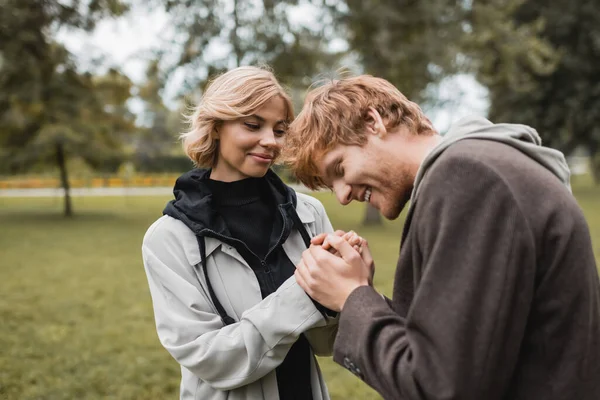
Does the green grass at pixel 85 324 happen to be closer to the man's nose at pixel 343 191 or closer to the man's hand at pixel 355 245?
the man's hand at pixel 355 245

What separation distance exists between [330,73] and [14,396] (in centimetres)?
464

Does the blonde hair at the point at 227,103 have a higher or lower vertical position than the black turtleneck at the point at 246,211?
higher

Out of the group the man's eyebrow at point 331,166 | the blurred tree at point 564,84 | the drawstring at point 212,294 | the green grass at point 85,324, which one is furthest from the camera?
the blurred tree at point 564,84

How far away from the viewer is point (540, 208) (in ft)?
3.84

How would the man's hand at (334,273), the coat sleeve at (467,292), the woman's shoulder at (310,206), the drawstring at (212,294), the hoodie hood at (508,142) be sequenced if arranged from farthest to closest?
the woman's shoulder at (310,206) → the drawstring at (212,294) → the man's hand at (334,273) → the hoodie hood at (508,142) → the coat sleeve at (467,292)

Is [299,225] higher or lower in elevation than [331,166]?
lower

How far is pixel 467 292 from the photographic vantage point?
1.15 metres

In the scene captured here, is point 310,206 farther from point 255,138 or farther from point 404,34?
point 404,34

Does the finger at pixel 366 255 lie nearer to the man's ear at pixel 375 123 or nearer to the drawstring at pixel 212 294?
the man's ear at pixel 375 123

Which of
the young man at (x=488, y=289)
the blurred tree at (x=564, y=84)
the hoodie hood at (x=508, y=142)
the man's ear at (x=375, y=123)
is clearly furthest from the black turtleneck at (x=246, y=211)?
the blurred tree at (x=564, y=84)

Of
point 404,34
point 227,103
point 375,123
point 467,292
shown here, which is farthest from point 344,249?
point 404,34

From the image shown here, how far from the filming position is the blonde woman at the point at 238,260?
193 centimetres

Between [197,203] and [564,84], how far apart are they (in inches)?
1125

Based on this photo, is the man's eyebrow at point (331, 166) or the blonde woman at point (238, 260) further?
the blonde woman at point (238, 260)
